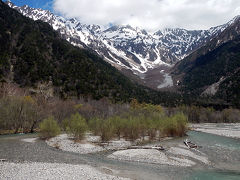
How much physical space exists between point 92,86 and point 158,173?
5909 inches

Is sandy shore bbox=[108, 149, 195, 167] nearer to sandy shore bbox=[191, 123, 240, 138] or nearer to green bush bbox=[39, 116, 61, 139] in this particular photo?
green bush bbox=[39, 116, 61, 139]

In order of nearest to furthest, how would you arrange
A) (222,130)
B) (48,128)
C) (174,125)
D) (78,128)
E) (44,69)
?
(78,128) → (48,128) → (174,125) → (222,130) → (44,69)

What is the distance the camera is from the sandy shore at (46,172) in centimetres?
2314

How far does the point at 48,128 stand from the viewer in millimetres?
58031

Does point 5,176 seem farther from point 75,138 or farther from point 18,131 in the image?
point 18,131

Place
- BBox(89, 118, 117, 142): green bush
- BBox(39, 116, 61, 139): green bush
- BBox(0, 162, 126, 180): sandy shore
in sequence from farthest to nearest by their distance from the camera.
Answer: BBox(39, 116, 61, 139): green bush
BBox(89, 118, 117, 142): green bush
BBox(0, 162, 126, 180): sandy shore

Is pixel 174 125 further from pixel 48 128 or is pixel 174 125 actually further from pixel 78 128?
pixel 48 128

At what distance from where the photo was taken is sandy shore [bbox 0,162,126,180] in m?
23.1

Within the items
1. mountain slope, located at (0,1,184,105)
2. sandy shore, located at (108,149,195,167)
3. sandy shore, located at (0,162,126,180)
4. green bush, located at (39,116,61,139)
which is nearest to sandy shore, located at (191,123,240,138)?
sandy shore, located at (108,149,195,167)

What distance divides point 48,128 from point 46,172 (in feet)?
113

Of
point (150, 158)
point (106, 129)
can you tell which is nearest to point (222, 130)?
point (106, 129)

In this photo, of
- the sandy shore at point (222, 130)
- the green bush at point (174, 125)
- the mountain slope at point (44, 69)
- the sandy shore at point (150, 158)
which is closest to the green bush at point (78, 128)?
the sandy shore at point (150, 158)

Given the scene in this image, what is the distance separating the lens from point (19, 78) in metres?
151

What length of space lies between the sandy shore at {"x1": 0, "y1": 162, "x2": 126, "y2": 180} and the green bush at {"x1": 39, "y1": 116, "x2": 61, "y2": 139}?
29.7m
